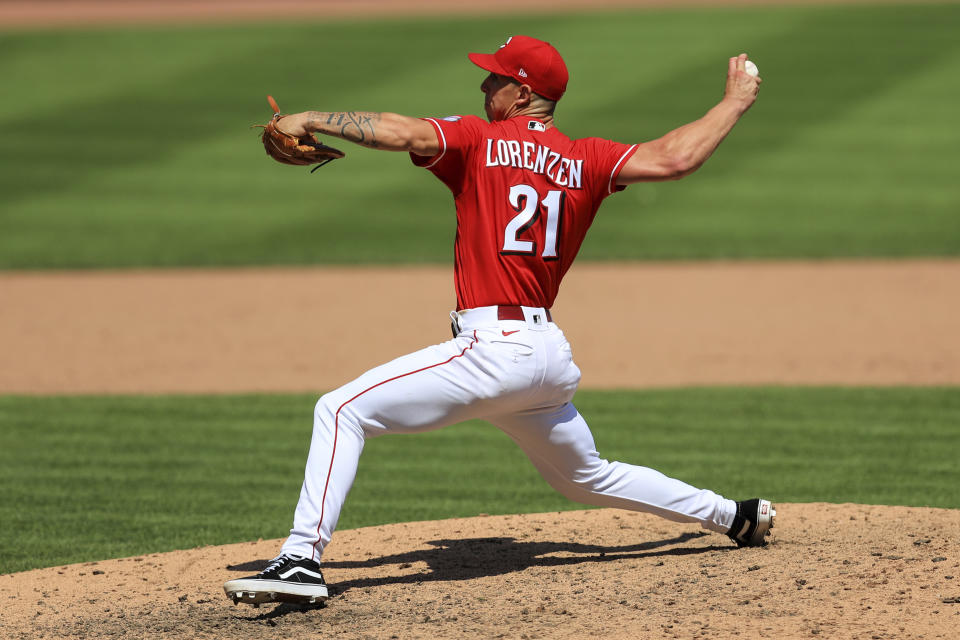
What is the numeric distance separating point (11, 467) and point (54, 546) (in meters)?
1.61

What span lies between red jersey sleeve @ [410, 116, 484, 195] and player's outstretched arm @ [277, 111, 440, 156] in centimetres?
7

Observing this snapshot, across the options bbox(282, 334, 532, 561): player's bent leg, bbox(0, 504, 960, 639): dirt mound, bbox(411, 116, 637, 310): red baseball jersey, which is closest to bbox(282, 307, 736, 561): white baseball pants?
bbox(282, 334, 532, 561): player's bent leg

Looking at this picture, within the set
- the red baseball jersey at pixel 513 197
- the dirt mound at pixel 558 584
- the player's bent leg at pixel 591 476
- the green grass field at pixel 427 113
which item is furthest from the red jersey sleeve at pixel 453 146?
the green grass field at pixel 427 113

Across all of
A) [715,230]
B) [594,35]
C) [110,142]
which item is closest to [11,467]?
[715,230]

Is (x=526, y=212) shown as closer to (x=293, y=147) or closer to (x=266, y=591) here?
(x=293, y=147)

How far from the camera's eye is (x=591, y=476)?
5203 millimetres

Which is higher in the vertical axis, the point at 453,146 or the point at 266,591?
the point at 453,146

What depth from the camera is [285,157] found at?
4.67 metres

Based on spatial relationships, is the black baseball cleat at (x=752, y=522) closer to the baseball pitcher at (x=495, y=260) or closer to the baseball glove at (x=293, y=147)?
the baseball pitcher at (x=495, y=260)

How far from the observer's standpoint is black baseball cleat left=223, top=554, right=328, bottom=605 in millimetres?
Answer: 4453

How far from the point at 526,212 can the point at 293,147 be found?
2.89 ft

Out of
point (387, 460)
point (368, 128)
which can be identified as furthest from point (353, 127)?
point (387, 460)

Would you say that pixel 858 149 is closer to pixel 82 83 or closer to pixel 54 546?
pixel 82 83

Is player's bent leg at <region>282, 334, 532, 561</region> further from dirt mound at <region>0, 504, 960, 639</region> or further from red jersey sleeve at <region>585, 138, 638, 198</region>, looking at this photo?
red jersey sleeve at <region>585, 138, 638, 198</region>
